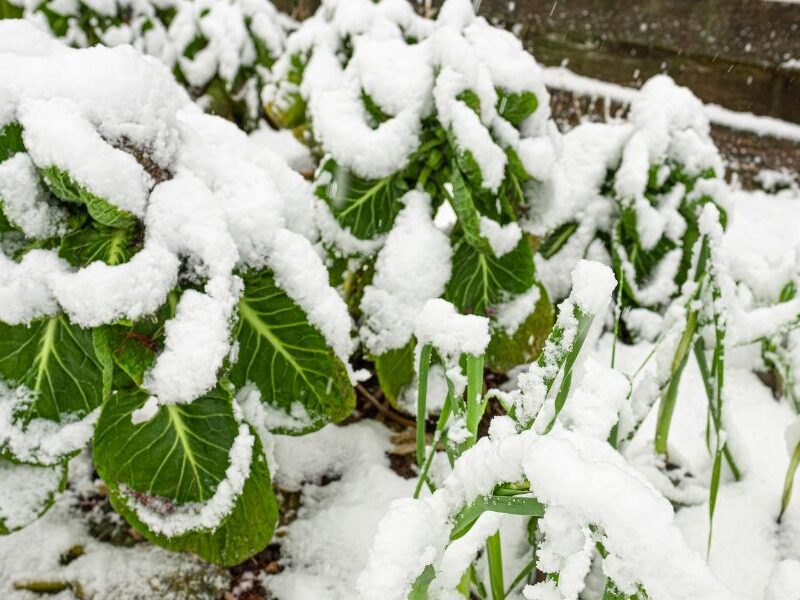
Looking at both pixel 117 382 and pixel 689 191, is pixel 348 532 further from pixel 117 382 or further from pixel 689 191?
pixel 689 191

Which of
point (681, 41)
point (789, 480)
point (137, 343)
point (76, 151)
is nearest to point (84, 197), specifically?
point (76, 151)

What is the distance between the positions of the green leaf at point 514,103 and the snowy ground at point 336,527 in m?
0.57

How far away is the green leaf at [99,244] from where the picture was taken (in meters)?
0.74

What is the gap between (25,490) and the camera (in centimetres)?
81

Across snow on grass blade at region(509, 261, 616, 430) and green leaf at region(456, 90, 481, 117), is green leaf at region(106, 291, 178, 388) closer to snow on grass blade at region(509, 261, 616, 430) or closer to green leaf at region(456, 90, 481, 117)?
snow on grass blade at region(509, 261, 616, 430)

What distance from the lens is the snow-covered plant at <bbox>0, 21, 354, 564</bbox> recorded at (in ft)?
2.35

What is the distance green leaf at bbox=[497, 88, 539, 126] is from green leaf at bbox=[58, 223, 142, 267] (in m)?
0.64

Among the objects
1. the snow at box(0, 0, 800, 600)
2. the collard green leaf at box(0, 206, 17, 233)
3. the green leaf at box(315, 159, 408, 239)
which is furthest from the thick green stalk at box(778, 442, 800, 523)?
the collard green leaf at box(0, 206, 17, 233)

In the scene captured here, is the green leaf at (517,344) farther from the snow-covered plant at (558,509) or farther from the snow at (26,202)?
the snow at (26,202)

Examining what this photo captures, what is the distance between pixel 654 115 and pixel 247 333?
101 cm

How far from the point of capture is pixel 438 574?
61 centimetres

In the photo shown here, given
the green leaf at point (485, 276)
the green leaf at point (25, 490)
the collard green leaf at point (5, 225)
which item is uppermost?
the collard green leaf at point (5, 225)

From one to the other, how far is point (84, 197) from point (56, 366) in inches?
8.8

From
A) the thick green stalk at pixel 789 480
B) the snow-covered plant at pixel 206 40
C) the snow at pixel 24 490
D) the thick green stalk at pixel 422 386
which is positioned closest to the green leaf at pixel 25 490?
the snow at pixel 24 490
